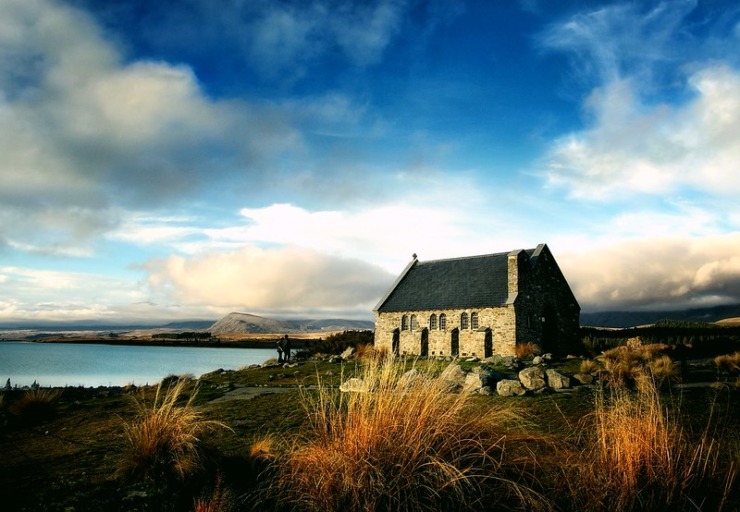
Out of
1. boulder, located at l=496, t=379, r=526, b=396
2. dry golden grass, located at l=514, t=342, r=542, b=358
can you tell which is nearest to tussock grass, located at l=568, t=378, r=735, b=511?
boulder, located at l=496, t=379, r=526, b=396

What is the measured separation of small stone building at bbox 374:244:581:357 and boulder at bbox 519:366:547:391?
16.1 meters

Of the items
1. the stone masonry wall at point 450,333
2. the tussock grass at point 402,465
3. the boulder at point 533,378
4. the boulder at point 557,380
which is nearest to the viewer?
the tussock grass at point 402,465

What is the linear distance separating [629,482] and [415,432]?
1.99 m

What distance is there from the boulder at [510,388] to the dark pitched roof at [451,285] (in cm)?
1886

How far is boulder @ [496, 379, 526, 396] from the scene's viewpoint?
11.4 metres

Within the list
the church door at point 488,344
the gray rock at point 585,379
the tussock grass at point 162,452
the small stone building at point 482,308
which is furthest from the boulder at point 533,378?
the church door at point 488,344

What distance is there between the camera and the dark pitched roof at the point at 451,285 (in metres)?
31.7

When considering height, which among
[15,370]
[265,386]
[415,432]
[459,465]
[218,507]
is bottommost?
[15,370]

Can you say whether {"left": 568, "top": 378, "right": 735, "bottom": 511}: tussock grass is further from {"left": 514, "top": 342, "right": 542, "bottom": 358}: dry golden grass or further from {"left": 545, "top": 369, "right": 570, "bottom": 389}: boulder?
{"left": 514, "top": 342, "right": 542, "bottom": 358}: dry golden grass

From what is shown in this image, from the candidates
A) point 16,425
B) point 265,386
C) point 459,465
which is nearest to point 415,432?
point 459,465

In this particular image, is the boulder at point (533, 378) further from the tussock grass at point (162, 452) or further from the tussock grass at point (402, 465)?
the tussock grass at point (162, 452)

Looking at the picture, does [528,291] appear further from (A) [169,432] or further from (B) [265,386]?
(A) [169,432]

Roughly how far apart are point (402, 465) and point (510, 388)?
8079mm

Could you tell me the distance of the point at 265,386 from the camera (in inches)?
623
